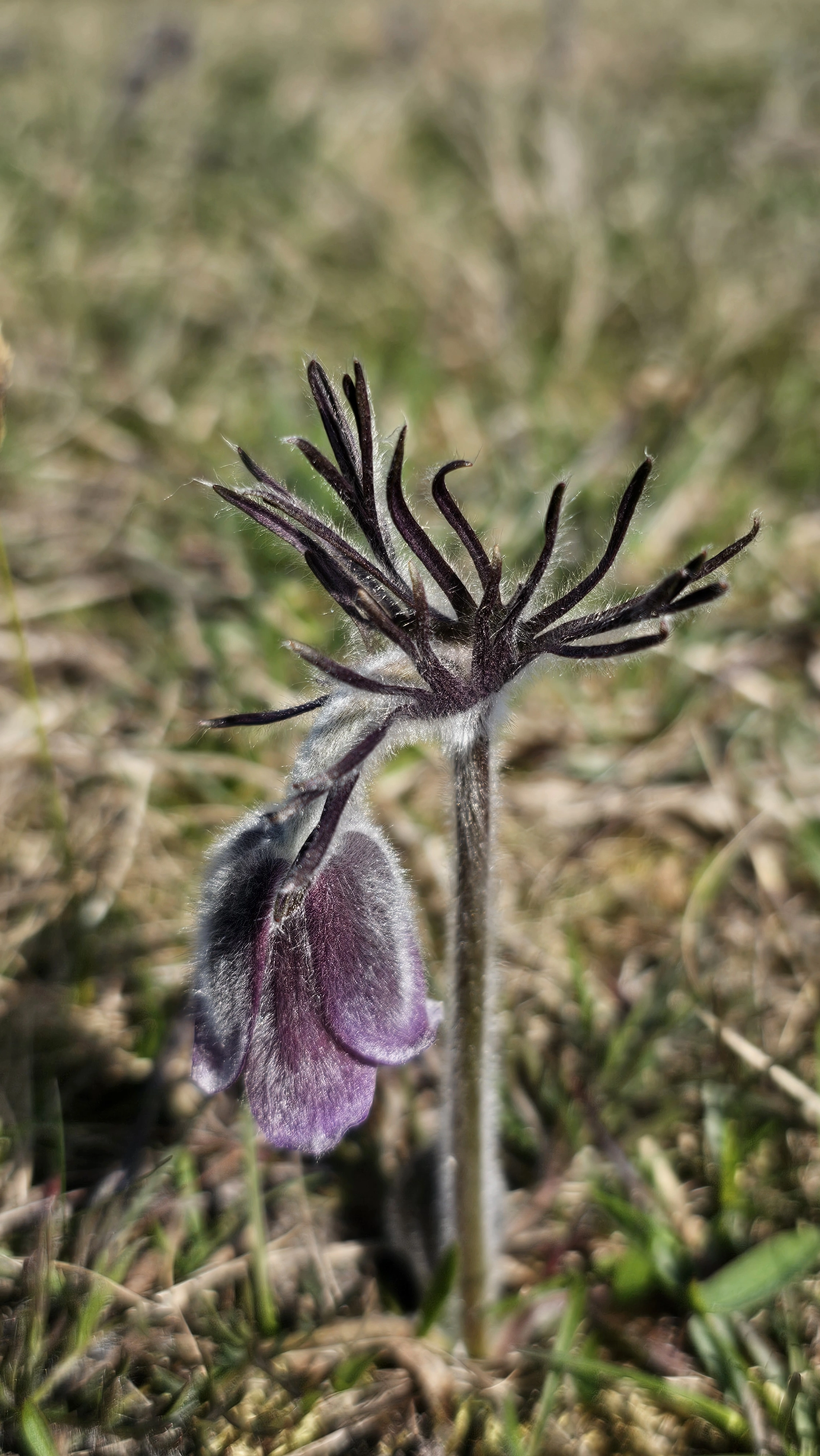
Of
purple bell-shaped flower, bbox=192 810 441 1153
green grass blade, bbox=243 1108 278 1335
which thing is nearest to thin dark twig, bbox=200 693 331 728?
purple bell-shaped flower, bbox=192 810 441 1153

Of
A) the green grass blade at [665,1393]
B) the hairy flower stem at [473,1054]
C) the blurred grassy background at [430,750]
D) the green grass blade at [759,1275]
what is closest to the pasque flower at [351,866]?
the hairy flower stem at [473,1054]

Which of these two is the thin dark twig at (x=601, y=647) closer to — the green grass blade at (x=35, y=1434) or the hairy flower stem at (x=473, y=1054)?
the hairy flower stem at (x=473, y=1054)

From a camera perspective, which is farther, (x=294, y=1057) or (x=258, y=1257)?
(x=258, y=1257)

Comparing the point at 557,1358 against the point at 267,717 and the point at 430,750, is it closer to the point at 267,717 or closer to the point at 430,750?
the point at 267,717

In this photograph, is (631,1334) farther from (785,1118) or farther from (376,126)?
(376,126)

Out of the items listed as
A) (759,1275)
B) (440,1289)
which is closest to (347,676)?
(440,1289)

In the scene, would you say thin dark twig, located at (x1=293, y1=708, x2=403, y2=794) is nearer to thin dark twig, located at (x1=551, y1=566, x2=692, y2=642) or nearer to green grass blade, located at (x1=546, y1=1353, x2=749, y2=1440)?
thin dark twig, located at (x1=551, y1=566, x2=692, y2=642)
